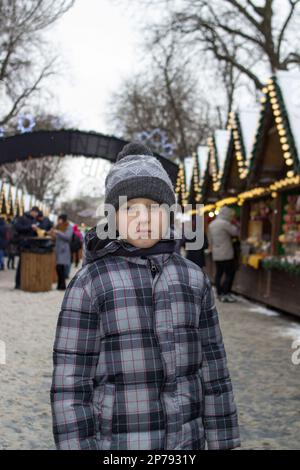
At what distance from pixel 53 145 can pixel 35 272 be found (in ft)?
19.9

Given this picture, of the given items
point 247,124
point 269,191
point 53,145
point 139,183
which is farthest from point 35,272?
point 139,183

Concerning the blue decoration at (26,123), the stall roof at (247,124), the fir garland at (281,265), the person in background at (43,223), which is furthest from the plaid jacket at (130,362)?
the blue decoration at (26,123)

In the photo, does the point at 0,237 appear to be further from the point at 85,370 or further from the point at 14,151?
the point at 85,370

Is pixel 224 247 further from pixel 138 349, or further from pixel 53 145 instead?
pixel 138 349

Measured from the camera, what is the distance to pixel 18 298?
11.9 metres

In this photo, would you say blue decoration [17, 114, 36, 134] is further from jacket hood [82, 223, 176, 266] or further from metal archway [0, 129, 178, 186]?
jacket hood [82, 223, 176, 266]

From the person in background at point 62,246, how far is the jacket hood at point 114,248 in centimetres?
1137

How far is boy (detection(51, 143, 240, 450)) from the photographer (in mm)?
1908

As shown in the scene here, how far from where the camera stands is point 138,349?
1.95 meters

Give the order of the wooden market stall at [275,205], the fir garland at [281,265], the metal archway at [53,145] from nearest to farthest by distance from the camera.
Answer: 1. the fir garland at [281,265]
2. the wooden market stall at [275,205]
3. the metal archway at [53,145]

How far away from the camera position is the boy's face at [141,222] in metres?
2.01

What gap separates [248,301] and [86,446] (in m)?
11.4

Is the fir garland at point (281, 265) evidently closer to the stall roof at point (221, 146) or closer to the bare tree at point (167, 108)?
the stall roof at point (221, 146)

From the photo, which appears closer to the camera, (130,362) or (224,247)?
(130,362)
